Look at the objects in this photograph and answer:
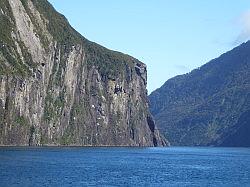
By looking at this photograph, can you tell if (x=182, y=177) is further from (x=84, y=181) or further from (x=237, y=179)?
(x=84, y=181)

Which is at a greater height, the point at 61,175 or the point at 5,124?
the point at 5,124

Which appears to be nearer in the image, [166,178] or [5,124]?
[166,178]

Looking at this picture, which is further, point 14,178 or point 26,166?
point 26,166

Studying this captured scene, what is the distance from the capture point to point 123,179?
3947 inches

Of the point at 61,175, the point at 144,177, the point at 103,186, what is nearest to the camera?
the point at 103,186

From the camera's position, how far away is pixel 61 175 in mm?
100125

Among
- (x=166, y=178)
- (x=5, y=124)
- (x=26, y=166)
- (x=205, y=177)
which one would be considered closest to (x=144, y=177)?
(x=166, y=178)

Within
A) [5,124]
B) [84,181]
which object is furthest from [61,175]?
[5,124]

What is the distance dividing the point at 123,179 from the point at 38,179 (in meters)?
A: 16.0

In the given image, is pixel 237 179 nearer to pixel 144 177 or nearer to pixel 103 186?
pixel 144 177

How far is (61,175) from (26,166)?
506 inches

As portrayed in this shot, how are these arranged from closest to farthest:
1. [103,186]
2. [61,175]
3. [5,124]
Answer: [103,186] < [61,175] < [5,124]

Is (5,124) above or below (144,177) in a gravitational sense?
above

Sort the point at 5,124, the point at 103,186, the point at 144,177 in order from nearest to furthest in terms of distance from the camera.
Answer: the point at 103,186
the point at 144,177
the point at 5,124
